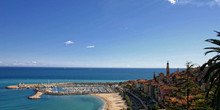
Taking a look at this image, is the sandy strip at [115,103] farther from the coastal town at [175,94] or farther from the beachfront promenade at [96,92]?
the coastal town at [175,94]

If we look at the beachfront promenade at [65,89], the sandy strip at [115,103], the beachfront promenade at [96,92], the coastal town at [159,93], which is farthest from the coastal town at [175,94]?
the beachfront promenade at [65,89]

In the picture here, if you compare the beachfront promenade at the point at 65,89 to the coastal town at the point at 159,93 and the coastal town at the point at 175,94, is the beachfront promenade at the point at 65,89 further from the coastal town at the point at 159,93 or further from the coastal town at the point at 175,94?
the coastal town at the point at 175,94

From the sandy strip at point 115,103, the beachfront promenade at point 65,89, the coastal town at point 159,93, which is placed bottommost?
the beachfront promenade at point 65,89

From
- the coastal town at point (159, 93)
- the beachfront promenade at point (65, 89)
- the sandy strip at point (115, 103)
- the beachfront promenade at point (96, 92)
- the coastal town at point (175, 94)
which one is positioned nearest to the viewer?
the coastal town at point (175, 94)

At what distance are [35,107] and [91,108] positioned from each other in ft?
56.5

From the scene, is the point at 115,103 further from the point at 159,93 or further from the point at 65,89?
the point at 65,89

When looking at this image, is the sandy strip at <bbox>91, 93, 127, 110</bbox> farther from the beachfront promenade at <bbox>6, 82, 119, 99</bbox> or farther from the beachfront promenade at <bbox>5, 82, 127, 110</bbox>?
the beachfront promenade at <bbox>6, 82, 119, 99</bbox>

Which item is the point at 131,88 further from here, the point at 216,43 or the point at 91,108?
the point at 216,43

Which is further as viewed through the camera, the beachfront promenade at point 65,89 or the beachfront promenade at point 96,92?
the beachfront promenade at point 65,89

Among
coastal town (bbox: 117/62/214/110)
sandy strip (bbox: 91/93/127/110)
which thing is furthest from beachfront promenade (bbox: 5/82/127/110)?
coastal town (bbox: 117/62/214/110)

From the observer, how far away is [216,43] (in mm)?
8016

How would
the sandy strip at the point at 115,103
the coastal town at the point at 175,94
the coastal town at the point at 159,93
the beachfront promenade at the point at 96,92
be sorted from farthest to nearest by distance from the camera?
1. the beachfront promenade at the point at 96,92
2. the sandy strip at the point at 115,103
3. the coastal town at the point at 159,93
4. the coastal town at the point at 175,94

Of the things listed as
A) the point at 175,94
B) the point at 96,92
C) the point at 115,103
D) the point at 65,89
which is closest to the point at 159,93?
the point at 175,94

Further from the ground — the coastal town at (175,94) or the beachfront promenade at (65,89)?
the coastal town at (175,94)
